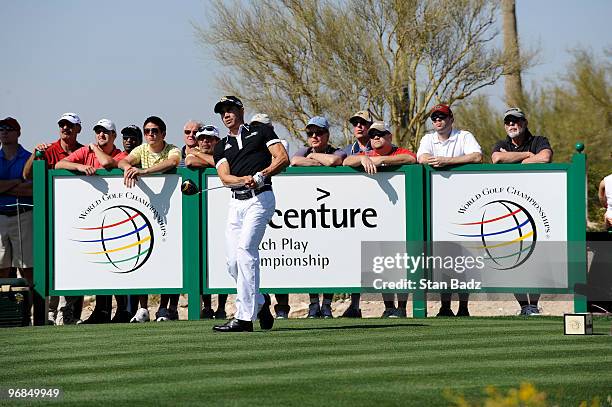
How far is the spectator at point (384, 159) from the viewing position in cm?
1445

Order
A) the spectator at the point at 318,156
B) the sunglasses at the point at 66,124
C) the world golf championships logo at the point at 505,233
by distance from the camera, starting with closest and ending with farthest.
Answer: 1. the world golf championships logo at the point at 505,233
2. the spectator at the point at 318,156
3. the sunglasses at the point at 66,124

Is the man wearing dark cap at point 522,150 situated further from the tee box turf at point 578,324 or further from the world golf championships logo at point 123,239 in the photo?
the world golf championships logo at point 123,239

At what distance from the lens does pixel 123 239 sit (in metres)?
14.7

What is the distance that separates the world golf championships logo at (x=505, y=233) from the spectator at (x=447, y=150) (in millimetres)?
537

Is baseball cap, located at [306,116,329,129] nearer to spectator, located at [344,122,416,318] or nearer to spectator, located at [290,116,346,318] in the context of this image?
spectator, located at [290,116,346,318]

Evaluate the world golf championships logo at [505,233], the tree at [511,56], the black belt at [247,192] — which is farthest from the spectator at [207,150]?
the tree at [511,56]

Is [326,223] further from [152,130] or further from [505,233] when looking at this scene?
[152,130]

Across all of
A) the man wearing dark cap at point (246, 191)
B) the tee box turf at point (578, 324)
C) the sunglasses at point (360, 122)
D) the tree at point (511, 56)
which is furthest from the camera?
the tree at point (511, 56)

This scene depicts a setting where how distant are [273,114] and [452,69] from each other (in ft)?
18.6

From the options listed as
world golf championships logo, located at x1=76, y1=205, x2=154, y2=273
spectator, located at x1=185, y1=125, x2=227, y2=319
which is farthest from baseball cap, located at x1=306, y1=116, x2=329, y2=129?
world golf championships logo, located at x1=76, y1=205, x2=154, y2=273

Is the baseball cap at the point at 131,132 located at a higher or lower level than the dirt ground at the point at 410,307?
higher

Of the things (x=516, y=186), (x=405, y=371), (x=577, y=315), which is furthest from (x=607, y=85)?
(x=405, y=371)

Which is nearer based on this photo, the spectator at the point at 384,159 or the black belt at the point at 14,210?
the spectator at the point at 384,159

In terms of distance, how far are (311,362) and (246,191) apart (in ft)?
8.70
